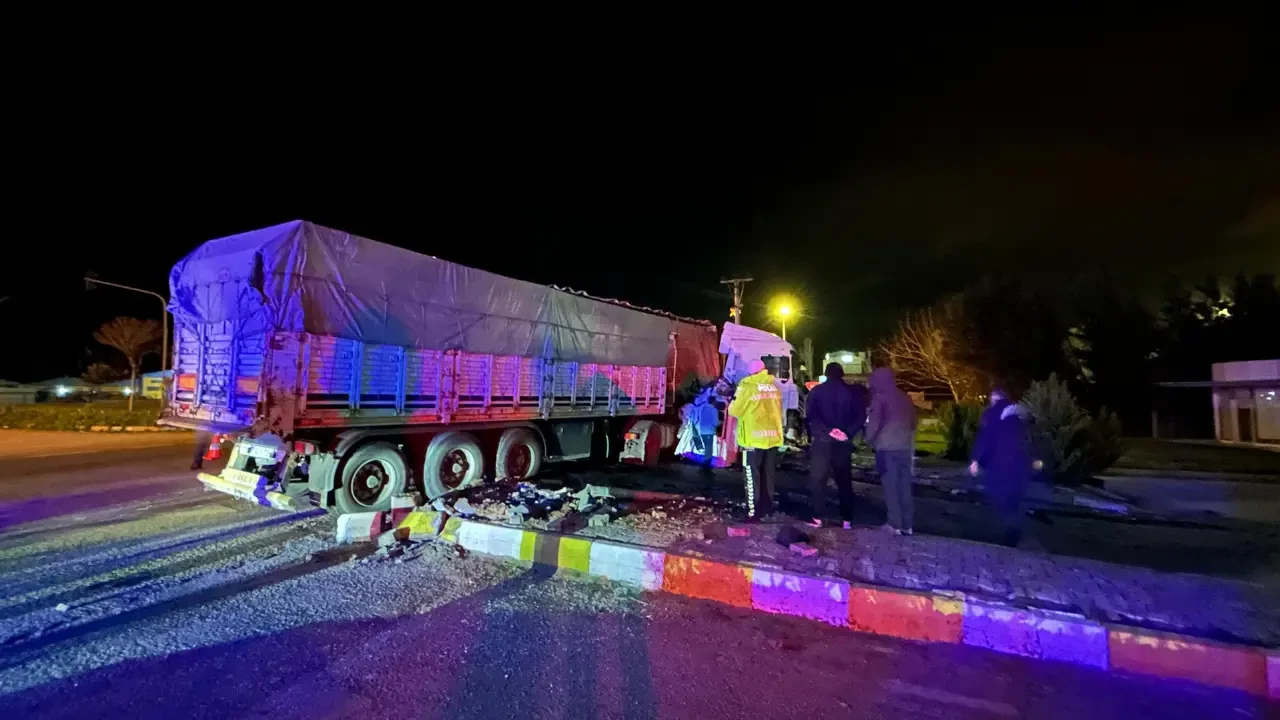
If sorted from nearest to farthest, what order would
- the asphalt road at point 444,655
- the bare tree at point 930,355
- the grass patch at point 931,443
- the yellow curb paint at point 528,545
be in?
the asphalt road at point 444,655, the yellow curb paint at point 528,545, the grass patch at point 931,443, the bare tree at point 930,355

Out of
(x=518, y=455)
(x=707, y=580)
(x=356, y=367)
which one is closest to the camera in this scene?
(x=707, y=580)

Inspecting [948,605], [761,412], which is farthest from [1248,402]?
[948,605]

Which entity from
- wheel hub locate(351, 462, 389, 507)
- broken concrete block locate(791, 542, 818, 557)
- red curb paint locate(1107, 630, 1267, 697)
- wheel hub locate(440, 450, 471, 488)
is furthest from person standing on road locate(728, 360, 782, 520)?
wheel hub locate(351, 462, 389, 507)

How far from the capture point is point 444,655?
148 inches

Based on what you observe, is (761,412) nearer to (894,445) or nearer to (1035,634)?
(894,445)

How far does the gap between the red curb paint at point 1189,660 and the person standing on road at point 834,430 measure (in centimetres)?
276

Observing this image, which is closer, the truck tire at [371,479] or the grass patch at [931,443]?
the truck tire at [371,479]

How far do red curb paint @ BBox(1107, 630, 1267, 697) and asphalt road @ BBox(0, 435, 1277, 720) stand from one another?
119 millimetres

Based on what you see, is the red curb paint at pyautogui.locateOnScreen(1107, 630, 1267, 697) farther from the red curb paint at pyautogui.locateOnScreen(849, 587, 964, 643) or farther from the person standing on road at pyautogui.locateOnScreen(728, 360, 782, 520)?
the person standing on road at pyautogui.locateOnScreen(728, 360, 782, 520)

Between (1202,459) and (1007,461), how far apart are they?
39.8ft

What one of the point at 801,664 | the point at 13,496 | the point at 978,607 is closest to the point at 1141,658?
the point at 978,607

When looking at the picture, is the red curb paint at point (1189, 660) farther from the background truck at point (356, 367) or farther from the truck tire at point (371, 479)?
the background truck at point (356, 367)

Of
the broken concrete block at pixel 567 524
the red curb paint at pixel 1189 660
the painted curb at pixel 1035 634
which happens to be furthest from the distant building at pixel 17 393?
the red curb paint at pixel 1189 660

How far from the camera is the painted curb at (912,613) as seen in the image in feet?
11.8
